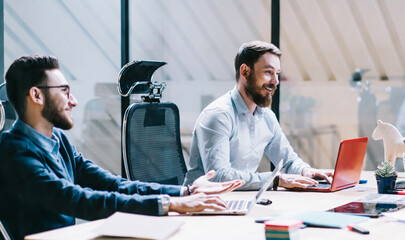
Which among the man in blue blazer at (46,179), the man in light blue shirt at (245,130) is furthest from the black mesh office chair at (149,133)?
the man in blue blazer at (46,179)

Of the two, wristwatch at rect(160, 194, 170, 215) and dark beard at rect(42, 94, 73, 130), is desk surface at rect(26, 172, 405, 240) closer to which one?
wristwatch at rect(160, 194, 170, 215)

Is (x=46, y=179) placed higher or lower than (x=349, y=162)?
higher

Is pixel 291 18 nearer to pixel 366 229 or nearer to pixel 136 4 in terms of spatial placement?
pixel 136 4

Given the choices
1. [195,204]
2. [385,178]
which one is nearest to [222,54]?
[385,178]

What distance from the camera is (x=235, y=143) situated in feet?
9.45

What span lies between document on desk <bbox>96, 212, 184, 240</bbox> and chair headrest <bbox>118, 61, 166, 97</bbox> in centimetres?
128

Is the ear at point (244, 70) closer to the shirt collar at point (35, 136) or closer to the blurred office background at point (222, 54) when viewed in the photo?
the shirt collar at point (35, 136)

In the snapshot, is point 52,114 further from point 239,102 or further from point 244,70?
point 244,70

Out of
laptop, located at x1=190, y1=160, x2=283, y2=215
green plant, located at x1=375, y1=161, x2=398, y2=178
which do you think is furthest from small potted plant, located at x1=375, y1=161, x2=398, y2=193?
laptop, located at x1=190, y1=160, x2=283, y2=215

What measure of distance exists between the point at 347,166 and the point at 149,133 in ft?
3.55

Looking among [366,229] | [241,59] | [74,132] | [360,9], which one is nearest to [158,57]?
[74,132]

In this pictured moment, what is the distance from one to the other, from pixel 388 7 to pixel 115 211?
3.79m

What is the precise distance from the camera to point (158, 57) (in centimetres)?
540

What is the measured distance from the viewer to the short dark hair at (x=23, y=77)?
2072 millimetres
